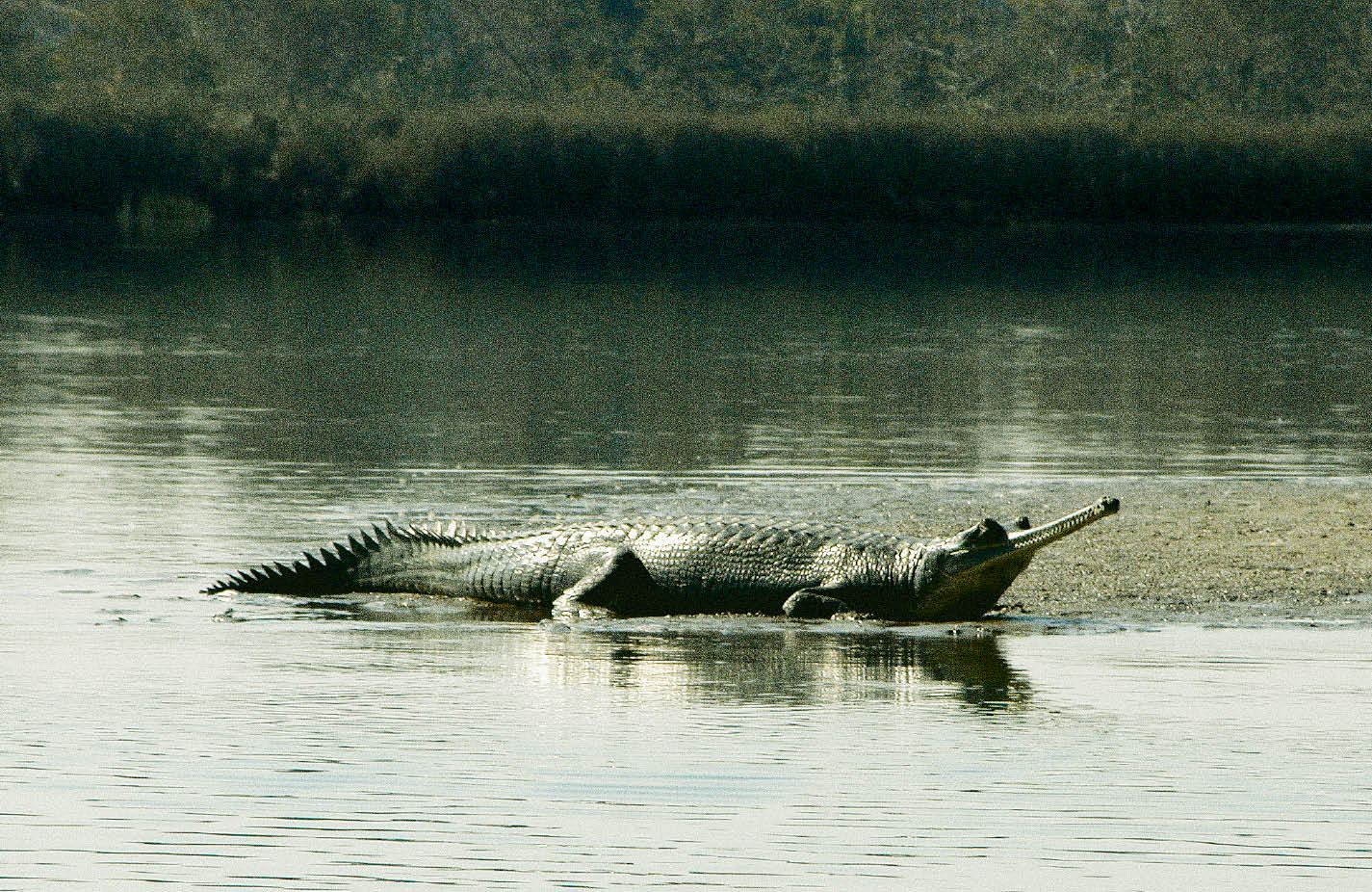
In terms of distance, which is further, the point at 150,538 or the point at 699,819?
the point at 150,538

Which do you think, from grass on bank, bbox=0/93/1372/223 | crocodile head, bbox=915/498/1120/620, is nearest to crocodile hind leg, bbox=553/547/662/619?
crocodile head, bbox=915/498/1120/620

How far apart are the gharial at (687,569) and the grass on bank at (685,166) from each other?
4151cm

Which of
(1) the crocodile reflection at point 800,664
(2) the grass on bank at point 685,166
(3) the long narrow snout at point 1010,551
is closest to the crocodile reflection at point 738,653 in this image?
(1) the crocodile reflection at point 800,664

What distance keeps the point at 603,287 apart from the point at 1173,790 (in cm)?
2703

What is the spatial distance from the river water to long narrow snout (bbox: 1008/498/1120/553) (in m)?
0.35

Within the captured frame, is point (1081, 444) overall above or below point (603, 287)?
below

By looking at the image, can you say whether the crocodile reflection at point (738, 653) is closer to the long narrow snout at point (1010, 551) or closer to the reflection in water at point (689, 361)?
the long narrow snout at point (1010, 551)

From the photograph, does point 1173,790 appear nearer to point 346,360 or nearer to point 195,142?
point 346,360

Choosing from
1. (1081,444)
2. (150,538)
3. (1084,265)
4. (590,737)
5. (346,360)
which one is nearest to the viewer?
(590,737)

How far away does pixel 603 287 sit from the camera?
32531 millimetres

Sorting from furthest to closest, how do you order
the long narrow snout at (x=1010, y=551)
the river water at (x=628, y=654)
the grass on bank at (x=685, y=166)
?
1. the grass on bank at (x=685, y=166)
2. the long narrow snout at (x=1010, y=551)
3. the river water at (x=628, y=654)

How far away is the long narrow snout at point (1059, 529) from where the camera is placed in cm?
825

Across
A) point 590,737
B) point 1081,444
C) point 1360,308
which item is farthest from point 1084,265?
point 590,737

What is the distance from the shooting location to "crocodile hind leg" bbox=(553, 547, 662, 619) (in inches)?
346
